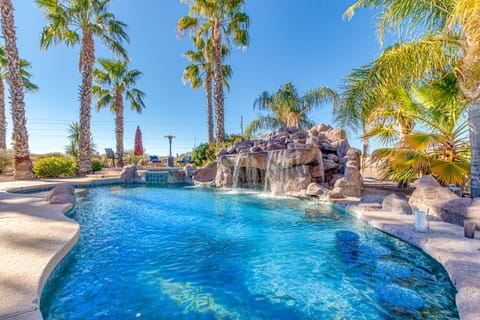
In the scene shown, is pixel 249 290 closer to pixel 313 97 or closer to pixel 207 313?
pixel 207 313

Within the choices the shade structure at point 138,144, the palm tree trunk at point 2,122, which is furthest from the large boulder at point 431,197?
the palm tree trunk at point 2,122

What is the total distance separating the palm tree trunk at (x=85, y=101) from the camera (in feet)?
40.7

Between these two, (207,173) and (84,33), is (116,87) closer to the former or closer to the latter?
(84,33)

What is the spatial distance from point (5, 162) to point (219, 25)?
1478cm

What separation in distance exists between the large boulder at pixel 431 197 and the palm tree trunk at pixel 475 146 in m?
0.58

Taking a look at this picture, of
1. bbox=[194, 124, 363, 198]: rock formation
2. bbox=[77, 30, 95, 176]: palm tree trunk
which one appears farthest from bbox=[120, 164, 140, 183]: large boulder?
bbox=[194, 124, 363, 198]: rock formation

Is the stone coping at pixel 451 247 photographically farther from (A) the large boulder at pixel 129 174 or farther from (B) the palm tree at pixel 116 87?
(B) the palm tree at pixel 116 87

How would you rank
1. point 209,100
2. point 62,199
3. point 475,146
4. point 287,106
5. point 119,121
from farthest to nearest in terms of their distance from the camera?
point 119,121
point 287,106
point 209,100
point 62,199
point 475,146

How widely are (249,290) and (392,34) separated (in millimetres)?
7319

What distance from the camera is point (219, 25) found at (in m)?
13.5

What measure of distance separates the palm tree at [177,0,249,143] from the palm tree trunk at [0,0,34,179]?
8.17 meters

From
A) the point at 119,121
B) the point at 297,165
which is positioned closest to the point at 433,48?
the point at 297,165

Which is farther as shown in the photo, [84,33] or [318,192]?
[84,33]

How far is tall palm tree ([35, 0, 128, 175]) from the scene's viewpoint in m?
11.4
